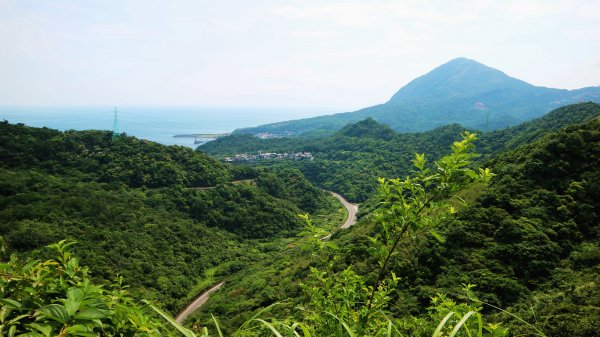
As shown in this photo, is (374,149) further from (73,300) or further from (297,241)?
(73,300)

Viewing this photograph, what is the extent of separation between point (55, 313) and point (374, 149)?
8510cm

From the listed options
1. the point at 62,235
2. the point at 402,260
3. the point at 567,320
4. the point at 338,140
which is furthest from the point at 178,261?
the point at 338,140

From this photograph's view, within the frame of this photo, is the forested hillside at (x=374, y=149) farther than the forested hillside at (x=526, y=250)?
Yes

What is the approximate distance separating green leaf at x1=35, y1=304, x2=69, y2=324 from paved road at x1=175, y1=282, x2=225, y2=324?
26.9 m

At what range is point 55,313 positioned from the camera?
47.6 inches

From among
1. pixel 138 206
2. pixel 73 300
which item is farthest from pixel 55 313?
pixel 138 206

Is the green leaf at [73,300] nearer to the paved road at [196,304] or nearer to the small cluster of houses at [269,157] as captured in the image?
the paved road at [196,304]

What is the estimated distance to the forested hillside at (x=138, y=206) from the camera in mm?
26453

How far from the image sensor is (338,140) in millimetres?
97812

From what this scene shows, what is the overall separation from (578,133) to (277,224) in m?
35.1

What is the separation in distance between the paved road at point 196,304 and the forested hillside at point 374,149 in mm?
36680

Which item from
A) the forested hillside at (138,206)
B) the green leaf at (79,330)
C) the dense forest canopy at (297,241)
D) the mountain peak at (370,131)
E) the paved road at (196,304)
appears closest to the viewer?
the green leaf at (79,330)

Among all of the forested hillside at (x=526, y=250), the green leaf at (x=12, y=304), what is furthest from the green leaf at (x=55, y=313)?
the forested hillside at (x=526, y=250)

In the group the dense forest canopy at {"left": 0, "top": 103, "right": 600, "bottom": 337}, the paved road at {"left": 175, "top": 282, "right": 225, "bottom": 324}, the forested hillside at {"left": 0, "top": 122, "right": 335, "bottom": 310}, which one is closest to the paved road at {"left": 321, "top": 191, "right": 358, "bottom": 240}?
the dense forest canopy at {"left": 0, "top": 103, "right": 600, "bottom": 337}
